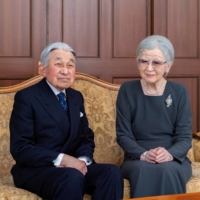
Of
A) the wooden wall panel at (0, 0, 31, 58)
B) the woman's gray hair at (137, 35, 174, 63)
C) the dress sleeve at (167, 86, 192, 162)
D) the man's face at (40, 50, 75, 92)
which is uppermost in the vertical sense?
the wooden wall panel at (0, 0, 31, 58)

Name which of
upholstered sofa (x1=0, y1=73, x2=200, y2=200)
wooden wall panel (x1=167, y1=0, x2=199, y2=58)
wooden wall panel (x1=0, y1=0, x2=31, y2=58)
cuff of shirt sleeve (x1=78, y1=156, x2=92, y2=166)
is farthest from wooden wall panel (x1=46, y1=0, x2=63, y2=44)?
cuff of shirt sleeve (x1=78, y1=156, x2=92, y2=166)

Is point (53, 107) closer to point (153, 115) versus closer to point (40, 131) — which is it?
point (40, 131)

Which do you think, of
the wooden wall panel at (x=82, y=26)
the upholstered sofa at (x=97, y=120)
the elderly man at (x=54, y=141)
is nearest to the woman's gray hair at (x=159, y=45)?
the elderly man at (x=54, y=141)

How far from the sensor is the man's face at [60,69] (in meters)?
2.29

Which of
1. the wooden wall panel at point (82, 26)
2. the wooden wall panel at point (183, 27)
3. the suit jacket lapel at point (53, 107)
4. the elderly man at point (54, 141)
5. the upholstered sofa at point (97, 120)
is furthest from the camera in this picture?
the wooden wall panel at point (183, 27)

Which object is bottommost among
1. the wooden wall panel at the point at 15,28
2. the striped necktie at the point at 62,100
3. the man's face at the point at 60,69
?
the striped necktie at the point at 62,100

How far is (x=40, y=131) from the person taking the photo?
2.26 m

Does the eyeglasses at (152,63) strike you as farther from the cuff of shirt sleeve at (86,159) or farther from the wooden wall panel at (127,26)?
the wooden wall panel at (127,26)

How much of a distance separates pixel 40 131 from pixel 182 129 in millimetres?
816

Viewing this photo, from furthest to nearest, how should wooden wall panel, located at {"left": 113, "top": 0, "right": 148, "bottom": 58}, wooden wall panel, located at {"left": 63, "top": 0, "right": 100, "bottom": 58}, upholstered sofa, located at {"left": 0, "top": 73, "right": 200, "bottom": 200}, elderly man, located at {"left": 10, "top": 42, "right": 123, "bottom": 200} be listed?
wooden wall panel, located at {"left": 113, "top": 0, "right": 148, "bottom": 58}, wooden wall panel, located at {"left": 63, "top": 0, "right": 100, "bottom": 58}, upholstered sofa, located at {"left": 0, "top": 73, "right": 200, "bottom": 200}, elderly man, located at {"left": 10, "top": 42, "right": 123, "bottom": 200}

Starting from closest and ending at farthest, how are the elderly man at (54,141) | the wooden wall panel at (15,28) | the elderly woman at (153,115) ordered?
the elderly man at (54,141), the elderly woman at (153,115), the wooden wall panel at (15,28)

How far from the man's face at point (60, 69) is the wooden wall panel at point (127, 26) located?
1.56 meters

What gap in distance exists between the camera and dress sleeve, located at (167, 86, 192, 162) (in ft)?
7.97

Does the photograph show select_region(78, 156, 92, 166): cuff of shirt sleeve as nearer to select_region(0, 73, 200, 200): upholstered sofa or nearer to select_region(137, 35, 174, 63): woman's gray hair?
select_region(0, 73, 200, 200): upholstered sofa
